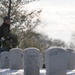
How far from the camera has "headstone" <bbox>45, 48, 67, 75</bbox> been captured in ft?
39.0

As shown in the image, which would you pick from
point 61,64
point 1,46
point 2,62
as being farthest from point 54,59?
point 1,46

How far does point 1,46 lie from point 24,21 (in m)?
18.1

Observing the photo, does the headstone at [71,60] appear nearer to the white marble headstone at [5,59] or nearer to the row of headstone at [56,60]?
the row of headstone at [56,60]

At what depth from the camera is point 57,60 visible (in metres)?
11.9

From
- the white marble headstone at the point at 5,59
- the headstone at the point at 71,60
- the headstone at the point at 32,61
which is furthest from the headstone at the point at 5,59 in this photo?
the headstone at the point at 32,61

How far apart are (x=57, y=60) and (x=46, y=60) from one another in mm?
534

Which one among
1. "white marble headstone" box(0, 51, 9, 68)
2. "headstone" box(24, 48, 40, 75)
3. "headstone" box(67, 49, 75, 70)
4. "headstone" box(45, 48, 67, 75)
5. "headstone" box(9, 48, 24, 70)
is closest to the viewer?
"headstone" box(45, 48, 67, 75)

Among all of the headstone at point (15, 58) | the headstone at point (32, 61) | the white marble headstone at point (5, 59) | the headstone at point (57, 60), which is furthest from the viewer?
the white marble headstone at point (5, 59)

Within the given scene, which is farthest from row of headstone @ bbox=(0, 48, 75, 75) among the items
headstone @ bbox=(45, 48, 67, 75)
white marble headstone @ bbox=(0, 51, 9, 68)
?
white marble headstone @ bbox=(0, 51, 9, 68)

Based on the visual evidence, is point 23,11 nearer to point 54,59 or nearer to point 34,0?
point 34,0

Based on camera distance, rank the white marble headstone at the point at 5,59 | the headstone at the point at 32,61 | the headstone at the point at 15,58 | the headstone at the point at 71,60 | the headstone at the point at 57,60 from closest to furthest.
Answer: the headstone at the point at 57,60, the headstone at the point at 32,61, the headstone at the point at 71,60, the headstone at the point at 15,58, the white marble headstone at the point at 5,59

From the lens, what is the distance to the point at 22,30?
40156 mm

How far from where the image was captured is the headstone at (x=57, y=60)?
1190 centimetres

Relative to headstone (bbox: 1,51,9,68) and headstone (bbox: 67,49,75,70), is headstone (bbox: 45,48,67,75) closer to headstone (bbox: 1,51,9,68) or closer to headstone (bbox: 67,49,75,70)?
headstone (bbox: 67,49,75,70)
